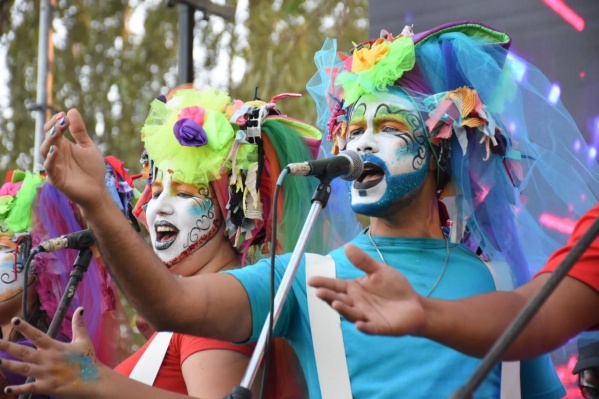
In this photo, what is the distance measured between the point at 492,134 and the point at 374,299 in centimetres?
127

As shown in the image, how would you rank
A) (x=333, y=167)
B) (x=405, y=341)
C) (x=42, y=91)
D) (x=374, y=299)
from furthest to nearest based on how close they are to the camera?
(x=42, y=91), (x=405, y=341), (x=333, y=167), (x=374, y=299)

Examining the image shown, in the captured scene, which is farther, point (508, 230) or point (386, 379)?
point (508, 230)

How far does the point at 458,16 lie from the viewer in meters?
5.08

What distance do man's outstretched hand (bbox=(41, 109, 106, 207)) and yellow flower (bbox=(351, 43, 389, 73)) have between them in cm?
116

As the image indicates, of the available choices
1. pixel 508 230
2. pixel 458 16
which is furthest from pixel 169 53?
pixel 508 230

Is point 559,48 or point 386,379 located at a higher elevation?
point 559,48

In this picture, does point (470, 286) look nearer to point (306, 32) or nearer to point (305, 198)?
point (305, 198)

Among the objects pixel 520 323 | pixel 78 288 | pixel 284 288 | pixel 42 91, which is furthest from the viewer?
pixel 42 91

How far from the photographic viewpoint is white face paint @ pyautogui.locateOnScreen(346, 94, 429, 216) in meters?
3.36

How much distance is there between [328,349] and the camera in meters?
3.17

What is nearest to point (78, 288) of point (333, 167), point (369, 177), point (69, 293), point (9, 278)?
point (9, 278)

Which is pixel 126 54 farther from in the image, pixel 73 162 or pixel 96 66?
pixel 73 162

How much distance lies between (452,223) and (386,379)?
27.5 inches

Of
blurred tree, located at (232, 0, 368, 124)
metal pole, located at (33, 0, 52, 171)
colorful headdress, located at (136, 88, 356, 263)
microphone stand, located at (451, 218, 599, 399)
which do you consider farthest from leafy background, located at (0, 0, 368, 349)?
microphone stand, located at (451, 218, 599, 399)
